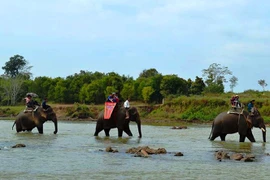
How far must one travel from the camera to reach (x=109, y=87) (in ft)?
250

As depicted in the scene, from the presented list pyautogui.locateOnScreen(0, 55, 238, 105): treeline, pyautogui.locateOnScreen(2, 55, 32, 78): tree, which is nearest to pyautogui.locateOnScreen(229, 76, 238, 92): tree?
pyautogui.locateOnScreen(0, 55, 238, 105): treeline

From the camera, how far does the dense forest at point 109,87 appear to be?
75406 mm

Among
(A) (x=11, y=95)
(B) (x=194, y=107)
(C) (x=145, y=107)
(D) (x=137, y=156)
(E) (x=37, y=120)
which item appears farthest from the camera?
(A) (x=11, y=95)

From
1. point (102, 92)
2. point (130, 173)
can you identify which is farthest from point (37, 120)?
point (102, 92)

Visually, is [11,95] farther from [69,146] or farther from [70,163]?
[70,163]

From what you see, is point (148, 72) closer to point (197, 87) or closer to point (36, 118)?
point (197, 87)

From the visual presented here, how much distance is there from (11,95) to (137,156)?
73.1 metres

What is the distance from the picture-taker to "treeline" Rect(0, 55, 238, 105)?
75.4 m

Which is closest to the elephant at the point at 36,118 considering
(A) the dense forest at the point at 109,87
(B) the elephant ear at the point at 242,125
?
(B) the elephant ear at the point at 242,125

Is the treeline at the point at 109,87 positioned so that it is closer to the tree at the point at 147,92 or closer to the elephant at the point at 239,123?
the tree at the point at 147,92

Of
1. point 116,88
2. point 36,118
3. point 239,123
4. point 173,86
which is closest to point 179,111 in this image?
point 173,86

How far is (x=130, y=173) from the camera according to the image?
14289 mm

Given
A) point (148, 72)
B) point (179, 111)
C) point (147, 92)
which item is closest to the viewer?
point (179, 111)

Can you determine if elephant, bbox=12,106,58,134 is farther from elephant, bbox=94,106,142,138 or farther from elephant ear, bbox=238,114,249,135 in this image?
elephant ear, bbox=238,114,249,135
